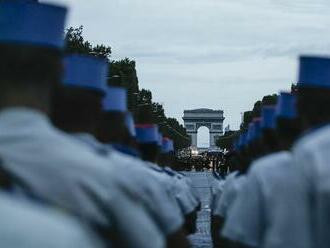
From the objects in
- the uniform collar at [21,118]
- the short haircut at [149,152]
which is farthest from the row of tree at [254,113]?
the uniform collar at [21,118]

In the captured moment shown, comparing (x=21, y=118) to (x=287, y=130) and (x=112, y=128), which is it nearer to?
(x=112, y=128)

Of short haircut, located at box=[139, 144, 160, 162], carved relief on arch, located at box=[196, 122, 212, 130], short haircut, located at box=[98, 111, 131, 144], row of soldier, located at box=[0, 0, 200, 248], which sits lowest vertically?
row of soldier, located at box=[0, 0, 200, 248]

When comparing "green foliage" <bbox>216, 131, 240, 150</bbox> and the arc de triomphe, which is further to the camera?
the arc de triomphe

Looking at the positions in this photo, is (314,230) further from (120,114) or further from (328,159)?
(120,114)

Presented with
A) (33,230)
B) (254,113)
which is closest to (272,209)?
(33,230)

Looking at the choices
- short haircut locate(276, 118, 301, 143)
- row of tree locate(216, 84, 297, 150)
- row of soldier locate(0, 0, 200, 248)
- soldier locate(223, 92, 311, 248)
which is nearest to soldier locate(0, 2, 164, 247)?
row of soldier locate(0, 0, 200, 248)

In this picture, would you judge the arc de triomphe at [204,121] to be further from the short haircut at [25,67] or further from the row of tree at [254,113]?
the short haircut at [25,67]

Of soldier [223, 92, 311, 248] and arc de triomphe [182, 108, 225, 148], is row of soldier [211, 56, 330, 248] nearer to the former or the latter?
→ soldier [223, 92, 311, 248]

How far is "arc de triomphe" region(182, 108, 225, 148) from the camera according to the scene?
18500 centimetres

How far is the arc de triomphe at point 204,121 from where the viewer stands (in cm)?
18500

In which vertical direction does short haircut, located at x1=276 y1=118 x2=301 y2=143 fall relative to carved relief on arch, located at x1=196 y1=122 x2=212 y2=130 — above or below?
below

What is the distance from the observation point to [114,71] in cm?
6219

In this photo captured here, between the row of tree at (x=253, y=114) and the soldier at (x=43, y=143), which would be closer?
the soldier at (x=43, y=143)

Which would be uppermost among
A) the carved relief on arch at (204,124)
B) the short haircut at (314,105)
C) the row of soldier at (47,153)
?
the carved relief on arch at (204,124)
